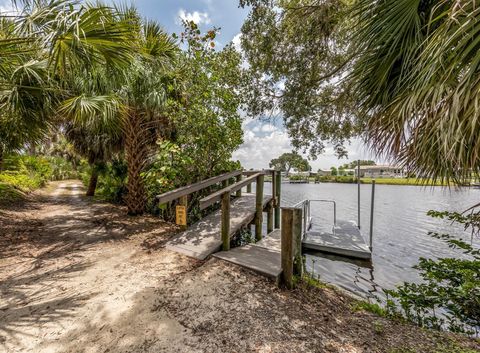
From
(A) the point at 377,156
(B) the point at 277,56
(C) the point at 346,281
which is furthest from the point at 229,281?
(B) the point at 277,56

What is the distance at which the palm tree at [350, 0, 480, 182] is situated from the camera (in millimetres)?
1645

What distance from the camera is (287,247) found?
119 inches

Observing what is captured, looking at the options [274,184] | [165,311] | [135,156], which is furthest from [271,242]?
[135,156]

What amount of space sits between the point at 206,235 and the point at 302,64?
15.8ft

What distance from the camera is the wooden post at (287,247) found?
3014 millimetres

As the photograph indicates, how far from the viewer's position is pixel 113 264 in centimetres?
342

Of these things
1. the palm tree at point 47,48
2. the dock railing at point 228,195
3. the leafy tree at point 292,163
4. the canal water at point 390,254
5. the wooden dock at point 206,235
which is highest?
the palm tree at point 47,48

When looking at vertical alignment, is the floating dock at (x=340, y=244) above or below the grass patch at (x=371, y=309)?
above

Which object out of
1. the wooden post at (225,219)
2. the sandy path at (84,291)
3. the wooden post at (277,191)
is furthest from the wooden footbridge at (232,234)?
the wooden post at (277,191)

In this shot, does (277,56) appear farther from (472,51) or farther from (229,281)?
(229,281)

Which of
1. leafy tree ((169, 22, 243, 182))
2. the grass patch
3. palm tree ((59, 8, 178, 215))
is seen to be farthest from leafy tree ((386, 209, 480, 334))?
palm tree ((59, 8, 178, 215))

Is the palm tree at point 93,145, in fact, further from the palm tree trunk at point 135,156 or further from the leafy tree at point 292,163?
the leafy tree at point 292,163

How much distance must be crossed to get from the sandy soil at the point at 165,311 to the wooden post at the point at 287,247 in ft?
0.63

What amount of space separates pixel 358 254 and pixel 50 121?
7.84m
